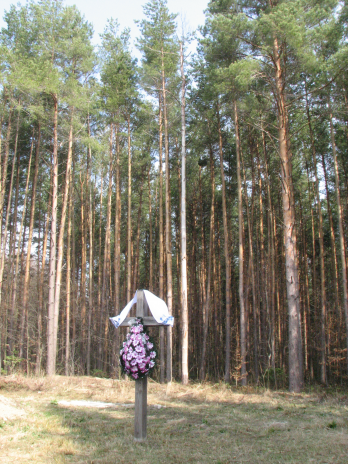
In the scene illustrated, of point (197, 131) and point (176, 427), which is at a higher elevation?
point (197, 131)

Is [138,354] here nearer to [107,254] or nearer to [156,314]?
[156,314]

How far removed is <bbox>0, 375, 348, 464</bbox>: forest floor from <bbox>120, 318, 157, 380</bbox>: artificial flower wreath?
863mm

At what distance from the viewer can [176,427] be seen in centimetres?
589

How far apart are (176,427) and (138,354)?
1.50 metres

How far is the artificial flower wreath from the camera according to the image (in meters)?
5.29

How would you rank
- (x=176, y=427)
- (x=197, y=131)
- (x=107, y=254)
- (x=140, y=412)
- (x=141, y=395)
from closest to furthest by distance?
(x=140, y=412) → (x=141, y=395) → (x=176, y=427) → (x=197, y=131) → (x=107, y=254)

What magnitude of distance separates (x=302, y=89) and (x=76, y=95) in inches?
288

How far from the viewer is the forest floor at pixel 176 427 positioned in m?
4.43

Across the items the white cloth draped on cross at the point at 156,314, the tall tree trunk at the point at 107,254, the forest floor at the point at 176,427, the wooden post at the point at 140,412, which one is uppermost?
the tall tree trunk at the point at 107,254

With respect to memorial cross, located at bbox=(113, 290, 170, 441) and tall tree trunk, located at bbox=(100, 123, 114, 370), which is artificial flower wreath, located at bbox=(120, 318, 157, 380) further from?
tall tree trunk, located at bbox=(100, 123, 114, 370)

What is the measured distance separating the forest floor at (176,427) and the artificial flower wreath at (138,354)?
863mm

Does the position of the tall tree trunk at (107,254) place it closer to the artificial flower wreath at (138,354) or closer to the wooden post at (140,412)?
the artificial flower wreath at (138,354)

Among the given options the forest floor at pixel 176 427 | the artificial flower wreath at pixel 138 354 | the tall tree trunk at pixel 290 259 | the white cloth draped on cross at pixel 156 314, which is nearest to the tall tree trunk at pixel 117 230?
the forest floor at pixel 176 427

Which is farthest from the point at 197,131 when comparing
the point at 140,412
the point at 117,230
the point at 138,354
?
the point at 140,412
